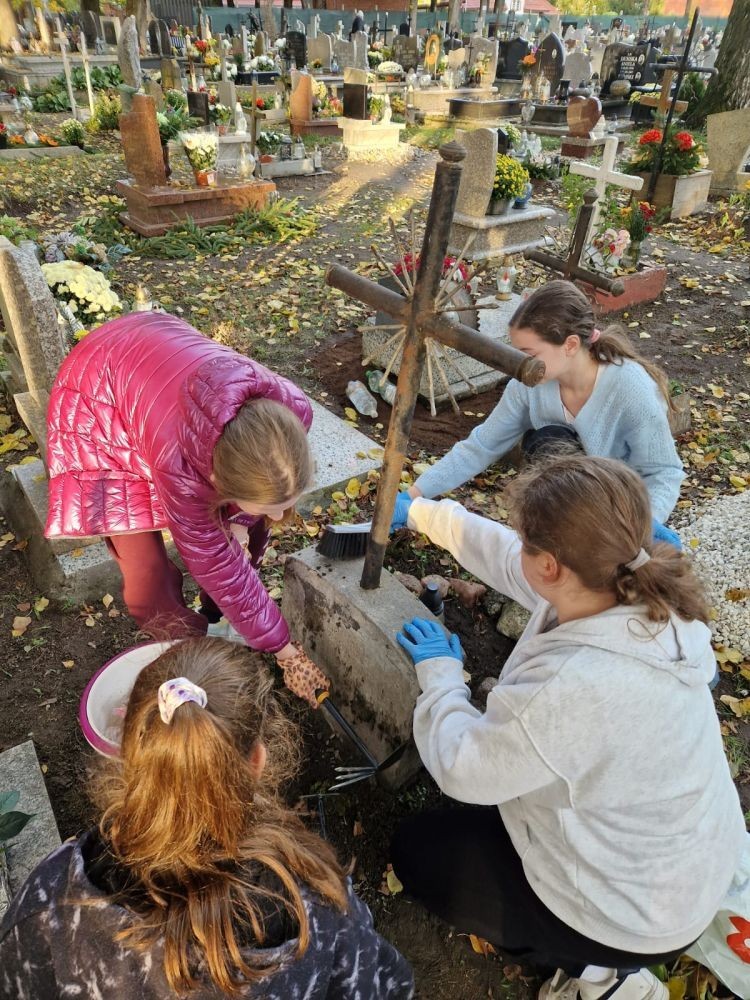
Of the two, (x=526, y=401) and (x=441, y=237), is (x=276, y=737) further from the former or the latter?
(x=526, y=401)

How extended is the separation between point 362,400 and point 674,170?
6787 millimetres

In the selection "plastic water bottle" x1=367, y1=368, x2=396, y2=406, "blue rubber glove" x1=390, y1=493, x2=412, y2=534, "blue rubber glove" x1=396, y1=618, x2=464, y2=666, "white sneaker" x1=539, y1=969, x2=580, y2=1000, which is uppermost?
"blue rubber glove" x1=390, y1=493, x2=412, y2=534

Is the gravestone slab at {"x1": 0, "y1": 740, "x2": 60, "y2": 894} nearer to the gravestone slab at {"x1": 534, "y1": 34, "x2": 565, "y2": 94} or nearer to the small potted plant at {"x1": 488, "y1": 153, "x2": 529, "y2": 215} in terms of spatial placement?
the small potted plant at {"x1": 488, "y1": 153, "x2": 529, "y2": 215}

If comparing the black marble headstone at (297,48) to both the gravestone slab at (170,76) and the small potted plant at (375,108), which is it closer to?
the gravestone slab at (170,76)

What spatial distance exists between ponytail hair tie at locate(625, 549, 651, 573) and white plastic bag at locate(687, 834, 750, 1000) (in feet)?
3.51

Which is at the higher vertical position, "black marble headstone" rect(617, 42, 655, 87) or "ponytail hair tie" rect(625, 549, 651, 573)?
"black marble headstone" rect(617, 42, 655, 87)

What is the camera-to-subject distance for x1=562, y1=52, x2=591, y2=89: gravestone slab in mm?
15258

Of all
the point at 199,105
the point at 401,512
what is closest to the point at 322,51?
the point at 199,105

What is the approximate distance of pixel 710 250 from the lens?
784 centimetres

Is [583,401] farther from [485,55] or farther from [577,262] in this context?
[485,55]

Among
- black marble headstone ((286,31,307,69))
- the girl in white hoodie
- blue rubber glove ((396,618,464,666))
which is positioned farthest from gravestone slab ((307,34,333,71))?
the girl in white hoodie

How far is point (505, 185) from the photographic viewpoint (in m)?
6.61

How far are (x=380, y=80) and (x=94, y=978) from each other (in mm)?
18354

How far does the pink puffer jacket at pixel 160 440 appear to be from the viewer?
176 cm
